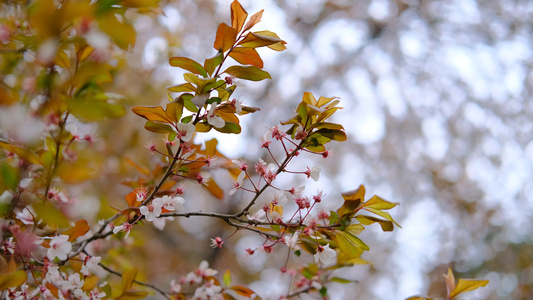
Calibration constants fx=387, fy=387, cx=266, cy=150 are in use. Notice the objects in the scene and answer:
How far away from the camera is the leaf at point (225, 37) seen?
1.51ft

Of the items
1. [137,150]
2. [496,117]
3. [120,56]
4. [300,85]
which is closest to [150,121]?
[120,56]

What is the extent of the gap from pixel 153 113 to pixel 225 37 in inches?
5.2

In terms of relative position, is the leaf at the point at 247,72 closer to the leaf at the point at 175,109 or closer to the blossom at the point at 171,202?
the leaf at the point at 175,109

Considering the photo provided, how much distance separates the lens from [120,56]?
0.88 m

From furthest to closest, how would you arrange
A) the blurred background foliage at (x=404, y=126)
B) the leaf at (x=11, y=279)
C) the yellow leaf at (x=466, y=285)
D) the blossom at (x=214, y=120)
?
the blurred background foliage at (x=404, y=126), the yellow leaf at (x=466, y=285), the blossom at (x=214, y=120), the leaf at (x=11, y=279)

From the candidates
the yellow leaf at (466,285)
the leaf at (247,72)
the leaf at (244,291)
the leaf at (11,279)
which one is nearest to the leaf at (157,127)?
the leaf at (247,72)

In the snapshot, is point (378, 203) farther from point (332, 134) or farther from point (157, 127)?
point (157, 127)

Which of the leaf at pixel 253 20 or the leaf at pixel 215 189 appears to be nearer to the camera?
the leaf at pixel 253 20

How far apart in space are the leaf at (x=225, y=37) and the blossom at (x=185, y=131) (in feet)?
0.34

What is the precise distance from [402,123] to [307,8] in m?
1.35

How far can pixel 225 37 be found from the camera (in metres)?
0.47

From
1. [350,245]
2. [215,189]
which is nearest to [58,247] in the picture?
[215,189]

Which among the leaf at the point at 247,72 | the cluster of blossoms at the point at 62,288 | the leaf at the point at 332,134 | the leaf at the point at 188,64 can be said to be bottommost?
the cluster of blossoms at the point at 62,288

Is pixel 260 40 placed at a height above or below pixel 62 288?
above
